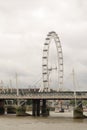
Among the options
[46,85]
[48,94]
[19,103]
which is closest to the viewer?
[48,94]

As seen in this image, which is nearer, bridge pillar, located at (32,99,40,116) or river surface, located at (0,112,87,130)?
river surface, located at (0,112,87,130)

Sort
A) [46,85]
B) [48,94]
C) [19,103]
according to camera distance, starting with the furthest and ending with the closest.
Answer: [46,85], [19,103], [48,94]

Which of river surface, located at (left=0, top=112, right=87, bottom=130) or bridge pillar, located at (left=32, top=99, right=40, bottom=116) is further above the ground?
bridge pillar, located at (left=32, top=99, right=40, bottom=116)

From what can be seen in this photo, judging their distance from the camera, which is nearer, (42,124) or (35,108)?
(42,124)

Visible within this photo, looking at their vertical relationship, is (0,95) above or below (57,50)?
below

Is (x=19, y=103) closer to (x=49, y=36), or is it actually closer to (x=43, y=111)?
(x=43, y=111)

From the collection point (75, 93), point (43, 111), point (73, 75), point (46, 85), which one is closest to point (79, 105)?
point (75, 93)

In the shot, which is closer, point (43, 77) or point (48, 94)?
point (48, 94)

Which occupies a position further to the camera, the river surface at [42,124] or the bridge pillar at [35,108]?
the bridge pillar at [35,108]

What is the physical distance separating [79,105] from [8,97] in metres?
21.1

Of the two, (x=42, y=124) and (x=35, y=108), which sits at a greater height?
(x=35, y=108)

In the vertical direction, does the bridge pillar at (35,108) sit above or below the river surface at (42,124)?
above

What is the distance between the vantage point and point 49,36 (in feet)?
423

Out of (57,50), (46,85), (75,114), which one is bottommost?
(75,114)
